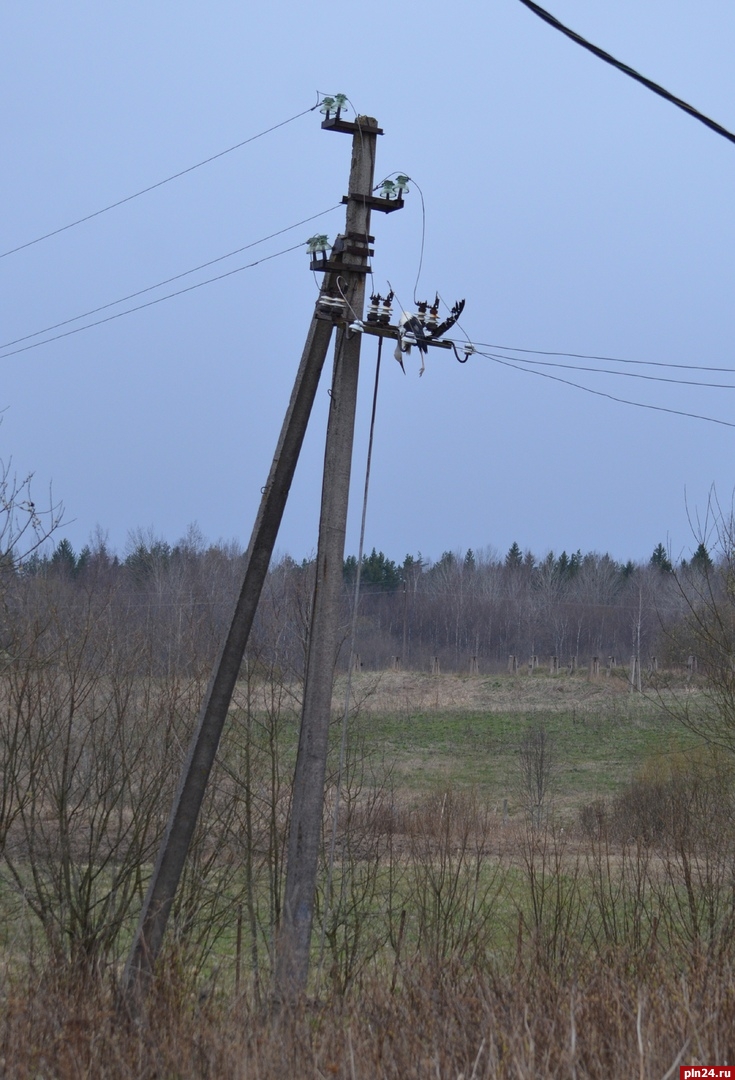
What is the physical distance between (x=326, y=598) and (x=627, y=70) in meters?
3.76

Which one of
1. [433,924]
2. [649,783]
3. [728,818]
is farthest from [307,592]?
[649,783]

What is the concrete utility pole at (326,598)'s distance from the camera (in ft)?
23.5

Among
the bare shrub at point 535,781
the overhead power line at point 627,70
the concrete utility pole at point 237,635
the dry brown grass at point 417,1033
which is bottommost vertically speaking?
the bare shrub at point 535,781

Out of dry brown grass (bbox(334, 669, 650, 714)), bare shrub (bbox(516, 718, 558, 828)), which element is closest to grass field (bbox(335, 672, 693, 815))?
dry brown grass (bbox(334, 669, 650, 714))

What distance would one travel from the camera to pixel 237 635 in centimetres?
766

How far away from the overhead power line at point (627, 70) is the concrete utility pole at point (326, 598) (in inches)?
107

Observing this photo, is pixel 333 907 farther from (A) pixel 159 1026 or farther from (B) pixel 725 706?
(B) pixel 725 706

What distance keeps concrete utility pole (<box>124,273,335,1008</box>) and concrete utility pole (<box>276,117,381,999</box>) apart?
0.20 metres

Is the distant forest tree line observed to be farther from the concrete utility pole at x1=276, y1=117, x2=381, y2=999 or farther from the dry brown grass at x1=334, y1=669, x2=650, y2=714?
the concrete utility pole at x1=276, y1=117, x2=381, y2=999

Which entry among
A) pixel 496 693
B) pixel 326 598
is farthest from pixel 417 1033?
pixel 496 693

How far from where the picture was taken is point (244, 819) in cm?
1207

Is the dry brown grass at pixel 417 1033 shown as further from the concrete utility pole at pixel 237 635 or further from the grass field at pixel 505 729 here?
the grass field at pixel 505 729

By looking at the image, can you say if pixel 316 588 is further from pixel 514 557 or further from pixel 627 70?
pixel 514 557

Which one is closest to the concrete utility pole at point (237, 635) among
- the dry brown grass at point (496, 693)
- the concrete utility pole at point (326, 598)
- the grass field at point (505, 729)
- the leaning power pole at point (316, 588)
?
the leaning power pole at point (316, 588)
